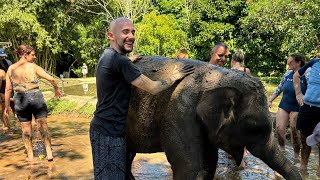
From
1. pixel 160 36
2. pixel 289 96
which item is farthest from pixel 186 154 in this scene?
pixel 160 36

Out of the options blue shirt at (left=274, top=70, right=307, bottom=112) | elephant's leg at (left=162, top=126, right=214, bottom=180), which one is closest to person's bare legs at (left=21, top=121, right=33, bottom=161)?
elephant's leg at (left=162, top=126, right=214, bottom=180)

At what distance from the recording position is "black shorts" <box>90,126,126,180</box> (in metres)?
3.25

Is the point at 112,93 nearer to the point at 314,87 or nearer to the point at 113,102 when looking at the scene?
the point at 113,102

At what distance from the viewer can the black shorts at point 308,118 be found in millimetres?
5316

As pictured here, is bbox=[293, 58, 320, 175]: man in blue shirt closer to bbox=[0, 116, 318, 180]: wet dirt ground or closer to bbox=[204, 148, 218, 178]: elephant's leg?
bbox=[0, 116, 318, 180]: wet dirt ground

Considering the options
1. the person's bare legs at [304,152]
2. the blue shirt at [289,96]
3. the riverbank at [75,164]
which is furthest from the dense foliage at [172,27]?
the person's bare legs at [304,152]

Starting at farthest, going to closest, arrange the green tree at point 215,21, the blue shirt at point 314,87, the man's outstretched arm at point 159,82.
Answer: the green tree at point 215,21
the blue shirt at point 314,87
the man's outstretched arm at point 159,82

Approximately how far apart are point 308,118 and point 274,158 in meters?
2.25

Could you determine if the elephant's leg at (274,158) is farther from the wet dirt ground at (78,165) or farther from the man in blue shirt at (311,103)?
the wet dirt ground at (78,165)

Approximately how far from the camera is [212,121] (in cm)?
339

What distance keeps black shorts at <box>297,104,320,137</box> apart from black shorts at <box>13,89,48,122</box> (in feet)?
13.7

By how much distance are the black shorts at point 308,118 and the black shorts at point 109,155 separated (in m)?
3.14

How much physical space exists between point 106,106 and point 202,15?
23.5 meters

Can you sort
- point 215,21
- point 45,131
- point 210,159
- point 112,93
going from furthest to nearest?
point 215,21, point 45,131, point 210,159, point 112,93
